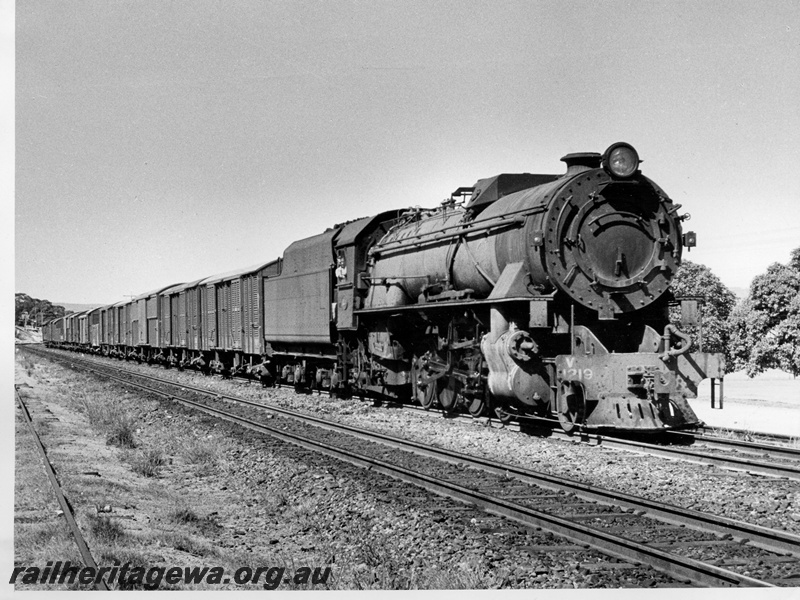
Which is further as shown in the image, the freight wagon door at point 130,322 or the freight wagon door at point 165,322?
the freight wagon door at point 130,322

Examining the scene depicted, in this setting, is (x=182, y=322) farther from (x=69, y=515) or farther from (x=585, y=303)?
(x=69, y=515)

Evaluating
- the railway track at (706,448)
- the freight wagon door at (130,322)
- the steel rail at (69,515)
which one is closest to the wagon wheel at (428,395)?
the railway track at (706,448)

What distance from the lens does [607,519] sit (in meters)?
7.18

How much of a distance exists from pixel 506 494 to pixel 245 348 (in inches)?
758

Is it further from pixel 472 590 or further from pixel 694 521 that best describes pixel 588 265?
pixel 472 590

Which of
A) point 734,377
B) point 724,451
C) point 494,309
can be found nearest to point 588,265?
point 494,309

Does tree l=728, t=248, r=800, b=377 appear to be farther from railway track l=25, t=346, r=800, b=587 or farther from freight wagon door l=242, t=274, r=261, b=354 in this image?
railway track l=25, t=346, r=800, b=587

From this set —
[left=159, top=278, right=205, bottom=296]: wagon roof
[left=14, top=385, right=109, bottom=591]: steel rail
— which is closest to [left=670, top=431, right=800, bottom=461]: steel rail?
[left=14, top=385, right=109, bottom=591]: steel rail

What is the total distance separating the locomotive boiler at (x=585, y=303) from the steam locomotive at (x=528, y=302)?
0.06 feet

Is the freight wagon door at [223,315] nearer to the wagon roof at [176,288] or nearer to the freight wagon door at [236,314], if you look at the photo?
the freight wagon door at [236,314]

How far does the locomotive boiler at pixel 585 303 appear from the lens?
1107cm

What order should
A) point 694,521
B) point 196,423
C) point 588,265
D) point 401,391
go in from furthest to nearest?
1. point 401,391
2. point 196,423
3. point 588,265
4. point 694,521

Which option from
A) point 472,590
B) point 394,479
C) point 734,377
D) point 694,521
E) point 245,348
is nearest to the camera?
point 472,590

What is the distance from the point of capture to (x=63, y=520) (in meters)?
8.29
